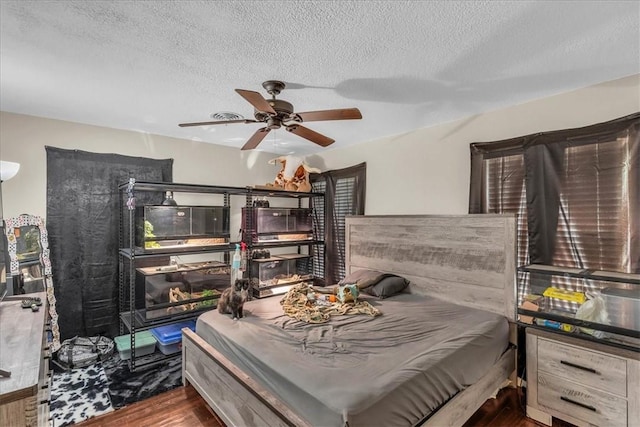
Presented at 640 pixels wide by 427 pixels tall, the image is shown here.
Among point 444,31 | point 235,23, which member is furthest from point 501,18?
point 235,23

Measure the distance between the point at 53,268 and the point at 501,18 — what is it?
4221 mm

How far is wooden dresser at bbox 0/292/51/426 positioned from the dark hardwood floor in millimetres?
752

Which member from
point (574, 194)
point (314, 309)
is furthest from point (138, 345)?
point (574, 194)

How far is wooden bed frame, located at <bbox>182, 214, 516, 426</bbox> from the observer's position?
1753mm

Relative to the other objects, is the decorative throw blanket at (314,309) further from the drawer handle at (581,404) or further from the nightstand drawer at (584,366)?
the drawer handle at (581,404)

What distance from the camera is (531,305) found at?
2.37m

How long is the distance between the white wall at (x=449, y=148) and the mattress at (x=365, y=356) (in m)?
1.24

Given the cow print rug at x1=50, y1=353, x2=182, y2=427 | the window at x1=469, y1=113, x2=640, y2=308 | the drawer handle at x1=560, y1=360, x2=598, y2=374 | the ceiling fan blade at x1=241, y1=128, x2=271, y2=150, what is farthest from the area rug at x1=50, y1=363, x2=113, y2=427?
the window at x1=469, y1=113, x2=640, y2=308

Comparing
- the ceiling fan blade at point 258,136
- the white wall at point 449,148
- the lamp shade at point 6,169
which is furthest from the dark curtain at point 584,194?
the lamp shade at point 6,169

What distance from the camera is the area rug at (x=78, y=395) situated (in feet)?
7.27

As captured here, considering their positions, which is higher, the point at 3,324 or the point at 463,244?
the point at 463,244

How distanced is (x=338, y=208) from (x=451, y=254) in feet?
5.90

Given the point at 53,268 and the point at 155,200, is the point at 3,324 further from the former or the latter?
the point at 155,200

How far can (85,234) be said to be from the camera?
3.23 metres
